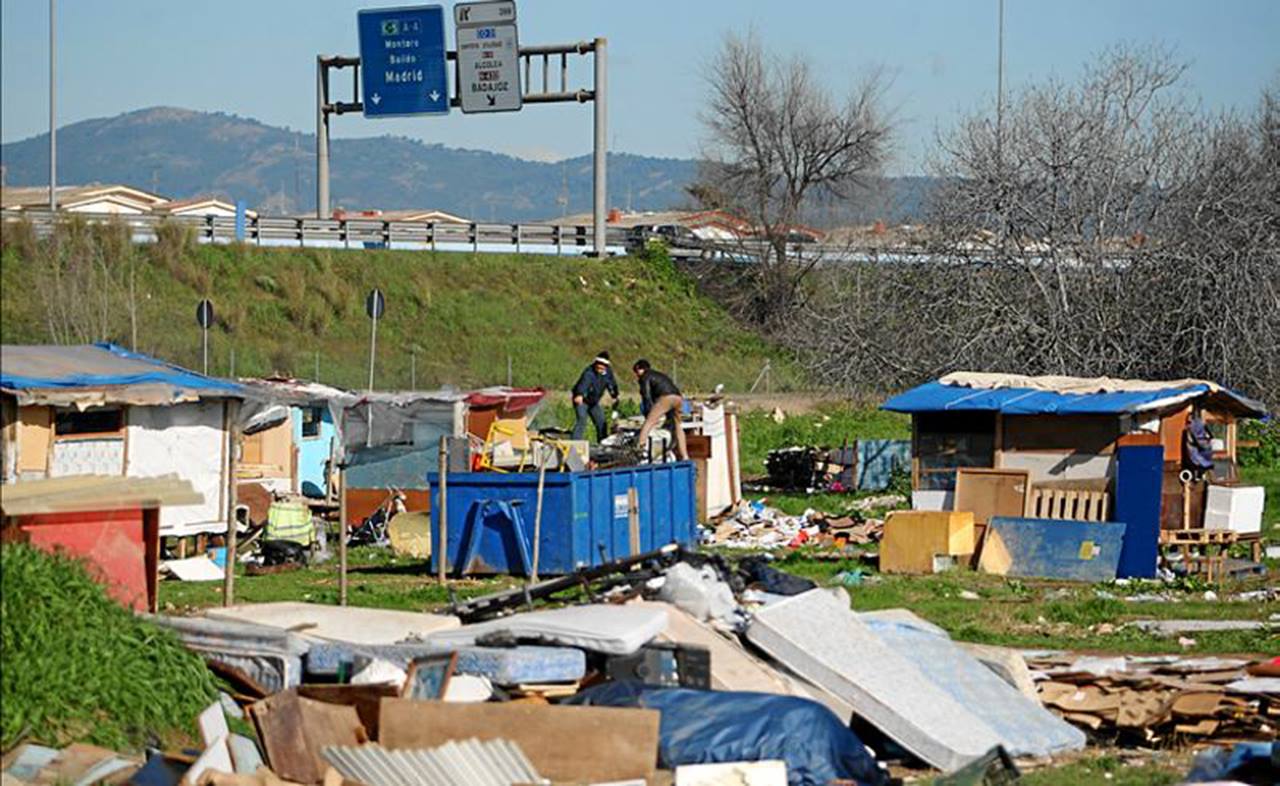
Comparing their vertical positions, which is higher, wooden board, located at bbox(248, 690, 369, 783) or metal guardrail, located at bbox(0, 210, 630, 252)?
metal guardrail, located at bbox(0, 210, 630, 252)

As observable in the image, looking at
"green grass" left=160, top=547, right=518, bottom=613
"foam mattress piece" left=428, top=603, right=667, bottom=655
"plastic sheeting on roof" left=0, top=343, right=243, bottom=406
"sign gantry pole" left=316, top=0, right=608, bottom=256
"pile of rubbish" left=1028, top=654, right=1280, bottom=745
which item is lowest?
"green grass" left=160, top=547, right=518, bottom=613

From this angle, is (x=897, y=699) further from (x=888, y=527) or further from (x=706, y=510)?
(x=706, y=510)

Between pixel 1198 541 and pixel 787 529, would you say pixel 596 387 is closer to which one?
pixel 787 529

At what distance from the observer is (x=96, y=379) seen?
21156 mm

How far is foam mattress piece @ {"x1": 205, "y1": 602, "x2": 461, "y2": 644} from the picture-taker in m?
12.2

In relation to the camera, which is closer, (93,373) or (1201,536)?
(93,373)


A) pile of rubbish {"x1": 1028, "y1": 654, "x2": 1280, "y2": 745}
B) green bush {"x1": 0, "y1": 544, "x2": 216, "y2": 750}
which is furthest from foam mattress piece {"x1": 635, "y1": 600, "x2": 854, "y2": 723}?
green bush {"x1": 0, "y1": 544, "x2": 216, "y2": 750}

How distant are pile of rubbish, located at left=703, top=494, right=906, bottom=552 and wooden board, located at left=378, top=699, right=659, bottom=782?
46.7 ft

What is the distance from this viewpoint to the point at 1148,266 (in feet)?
121

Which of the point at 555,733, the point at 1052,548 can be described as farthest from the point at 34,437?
the point at 555,733

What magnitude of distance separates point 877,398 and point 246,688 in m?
30.3

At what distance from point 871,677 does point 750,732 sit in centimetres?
177

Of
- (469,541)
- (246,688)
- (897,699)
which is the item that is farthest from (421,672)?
(469,541)

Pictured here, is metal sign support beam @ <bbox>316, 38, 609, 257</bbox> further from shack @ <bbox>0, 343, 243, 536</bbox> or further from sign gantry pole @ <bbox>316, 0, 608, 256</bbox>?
shack @ <bbox>0, 343, 243, 536</bbox>
